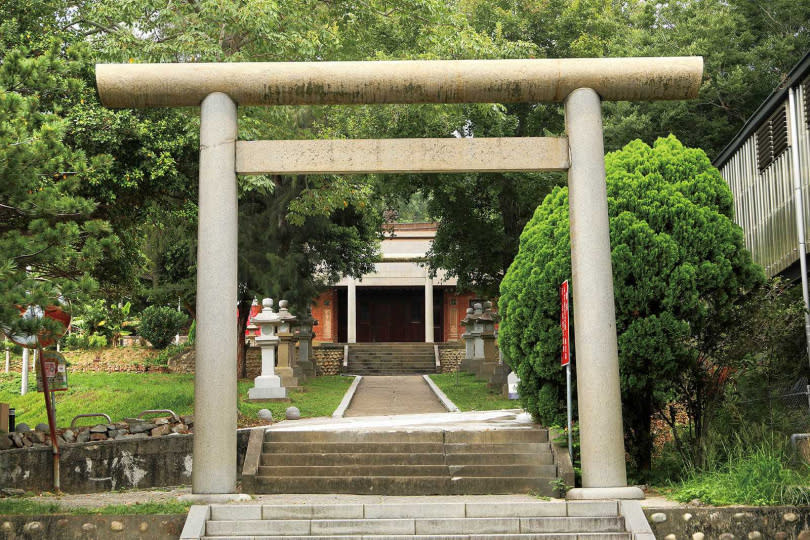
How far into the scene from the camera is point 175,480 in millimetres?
12891

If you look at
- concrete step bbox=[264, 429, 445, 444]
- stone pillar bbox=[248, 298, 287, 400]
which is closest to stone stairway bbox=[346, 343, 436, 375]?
stone pillar bbox=[248, 298, 287, 400]

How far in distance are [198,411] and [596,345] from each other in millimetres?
4385

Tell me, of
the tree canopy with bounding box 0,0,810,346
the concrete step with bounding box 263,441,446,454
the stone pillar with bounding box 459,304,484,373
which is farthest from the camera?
the stone pillar with bounding box 459,304,484,373

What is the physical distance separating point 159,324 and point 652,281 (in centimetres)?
2340

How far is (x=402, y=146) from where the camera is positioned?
9.85m

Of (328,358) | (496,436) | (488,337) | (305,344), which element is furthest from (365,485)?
(328,358)

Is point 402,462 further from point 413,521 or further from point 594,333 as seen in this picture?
point 594,333

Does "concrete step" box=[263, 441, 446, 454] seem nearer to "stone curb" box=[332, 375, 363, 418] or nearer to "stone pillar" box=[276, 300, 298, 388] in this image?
"stone curb" box=[332, 375, 363, 418]

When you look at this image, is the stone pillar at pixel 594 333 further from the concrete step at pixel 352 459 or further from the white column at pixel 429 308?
the white column at pixel 429 308

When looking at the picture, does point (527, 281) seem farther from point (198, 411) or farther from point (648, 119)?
point (648, 119)

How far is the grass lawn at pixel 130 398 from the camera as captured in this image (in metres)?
17.6

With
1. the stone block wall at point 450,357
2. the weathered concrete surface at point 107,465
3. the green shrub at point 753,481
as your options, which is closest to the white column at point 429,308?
the stone block wall at point 450,357

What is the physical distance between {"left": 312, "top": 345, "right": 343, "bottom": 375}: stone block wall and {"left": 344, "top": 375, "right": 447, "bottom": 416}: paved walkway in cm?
381

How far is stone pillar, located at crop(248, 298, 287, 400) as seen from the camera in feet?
65.9
